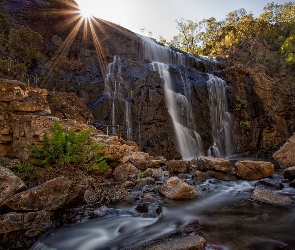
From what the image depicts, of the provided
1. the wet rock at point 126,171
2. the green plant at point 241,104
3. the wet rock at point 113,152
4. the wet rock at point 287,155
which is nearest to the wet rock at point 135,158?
the wet rock at point 113,152

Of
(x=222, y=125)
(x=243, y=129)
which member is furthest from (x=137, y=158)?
(x=243, y=129)

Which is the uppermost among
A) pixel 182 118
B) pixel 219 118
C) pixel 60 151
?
pixel 182 118

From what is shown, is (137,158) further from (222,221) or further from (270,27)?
(270,27)

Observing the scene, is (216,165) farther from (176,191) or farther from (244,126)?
(244,126)

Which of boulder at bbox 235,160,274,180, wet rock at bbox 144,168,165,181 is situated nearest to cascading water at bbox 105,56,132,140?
wet rock at bbox 144,168,165,181

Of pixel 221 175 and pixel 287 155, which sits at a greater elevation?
pixel 287 155

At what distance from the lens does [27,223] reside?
4004 mm

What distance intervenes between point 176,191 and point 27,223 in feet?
11.3

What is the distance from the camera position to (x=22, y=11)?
2248cm

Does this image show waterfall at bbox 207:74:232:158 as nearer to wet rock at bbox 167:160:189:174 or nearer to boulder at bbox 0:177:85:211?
wet rock at bbox 167:160:189:174

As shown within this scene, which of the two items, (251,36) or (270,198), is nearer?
(270,198)

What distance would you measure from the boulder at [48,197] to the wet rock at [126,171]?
2.72 metres

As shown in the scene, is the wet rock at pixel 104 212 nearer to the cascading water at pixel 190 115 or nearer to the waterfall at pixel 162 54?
the cascading water at pixel 190 115

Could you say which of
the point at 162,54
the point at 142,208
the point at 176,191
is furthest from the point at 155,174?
the point at 162,54
